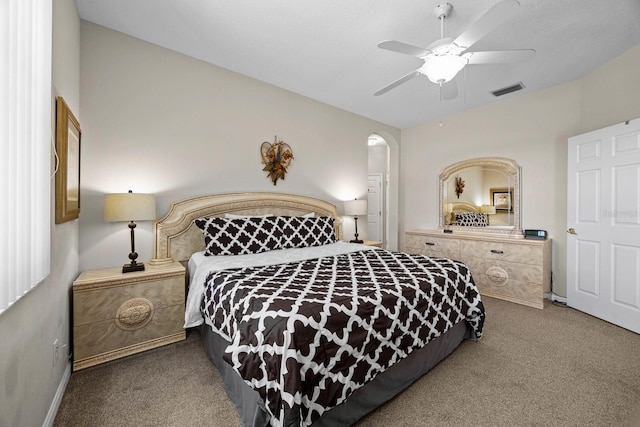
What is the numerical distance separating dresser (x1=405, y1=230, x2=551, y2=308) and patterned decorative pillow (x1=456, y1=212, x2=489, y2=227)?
28 centimetres

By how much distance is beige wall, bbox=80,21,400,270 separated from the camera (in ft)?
7.94

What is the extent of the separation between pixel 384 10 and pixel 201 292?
103 inches

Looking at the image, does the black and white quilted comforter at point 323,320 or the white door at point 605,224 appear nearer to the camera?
the black and white quilted comforter at point 323,320

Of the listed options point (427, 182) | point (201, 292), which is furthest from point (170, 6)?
point (427, 182)

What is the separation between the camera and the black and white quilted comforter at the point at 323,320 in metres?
1.25

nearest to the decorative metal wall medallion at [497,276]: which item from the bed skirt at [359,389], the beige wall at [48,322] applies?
the bed skirt at [359,389]

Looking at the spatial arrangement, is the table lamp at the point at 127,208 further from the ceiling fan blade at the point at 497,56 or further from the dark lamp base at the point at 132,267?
the ceiling fan blade at the point at 497,56

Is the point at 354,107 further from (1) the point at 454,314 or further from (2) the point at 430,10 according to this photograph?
(1) the point at 454,314

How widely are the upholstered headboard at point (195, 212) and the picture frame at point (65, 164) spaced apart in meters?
0.77

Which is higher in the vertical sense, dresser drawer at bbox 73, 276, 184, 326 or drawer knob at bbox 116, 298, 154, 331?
dresser drawer at bbox 73, 276, 184, 326

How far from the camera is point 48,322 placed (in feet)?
4.89

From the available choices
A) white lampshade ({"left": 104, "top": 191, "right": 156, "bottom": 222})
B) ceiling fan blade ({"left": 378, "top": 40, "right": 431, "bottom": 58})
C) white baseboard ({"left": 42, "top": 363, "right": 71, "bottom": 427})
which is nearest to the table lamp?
white lampshade ({"left": 104, "top": 191, "right": 156, "bottom": 222})

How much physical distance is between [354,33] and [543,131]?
9.47ft

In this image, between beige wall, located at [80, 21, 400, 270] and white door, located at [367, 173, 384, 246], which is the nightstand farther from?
white door, located at [367, 173, 384, 246]
